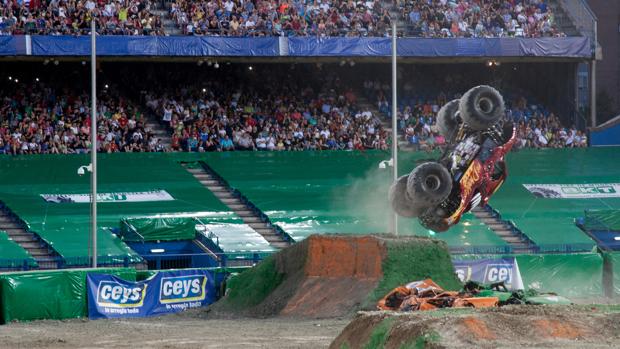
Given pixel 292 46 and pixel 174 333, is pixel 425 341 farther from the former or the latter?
pixel 292 46

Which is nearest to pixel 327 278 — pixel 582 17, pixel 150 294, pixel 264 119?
pixel 150 294

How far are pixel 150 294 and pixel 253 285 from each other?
2.60 meters

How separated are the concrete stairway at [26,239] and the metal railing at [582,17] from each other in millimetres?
24000

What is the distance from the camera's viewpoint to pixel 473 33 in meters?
48.4

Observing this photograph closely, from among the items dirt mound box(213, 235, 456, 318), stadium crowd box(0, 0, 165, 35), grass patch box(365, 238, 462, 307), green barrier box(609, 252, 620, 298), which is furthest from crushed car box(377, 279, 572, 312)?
stadium crowd box(0, 0, 165, 35)

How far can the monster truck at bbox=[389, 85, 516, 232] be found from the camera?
97.2 ft

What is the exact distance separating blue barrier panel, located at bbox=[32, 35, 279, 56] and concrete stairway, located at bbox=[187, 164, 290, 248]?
4.46m

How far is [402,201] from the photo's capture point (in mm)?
30344

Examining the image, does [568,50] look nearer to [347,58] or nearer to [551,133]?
[551,133]

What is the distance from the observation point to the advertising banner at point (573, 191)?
4584 cm

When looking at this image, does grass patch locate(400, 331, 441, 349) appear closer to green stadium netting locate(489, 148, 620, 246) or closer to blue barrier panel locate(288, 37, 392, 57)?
green stadium netting locate(489, 148, 620, 246)

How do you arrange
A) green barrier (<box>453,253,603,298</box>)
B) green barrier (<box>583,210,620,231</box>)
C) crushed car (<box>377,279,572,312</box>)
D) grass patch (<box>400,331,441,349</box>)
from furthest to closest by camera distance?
1. green barrier (<box>583,210,620,231</box>)
2. green barrier (<box>453,253,603,298</box>)
3. crushed car (<box>377,279,572,312</box>)
4. grass patch (<box>400,331,441,349</box>)

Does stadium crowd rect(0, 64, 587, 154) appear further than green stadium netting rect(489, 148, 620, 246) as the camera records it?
Yes

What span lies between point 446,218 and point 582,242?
12.1 metres
